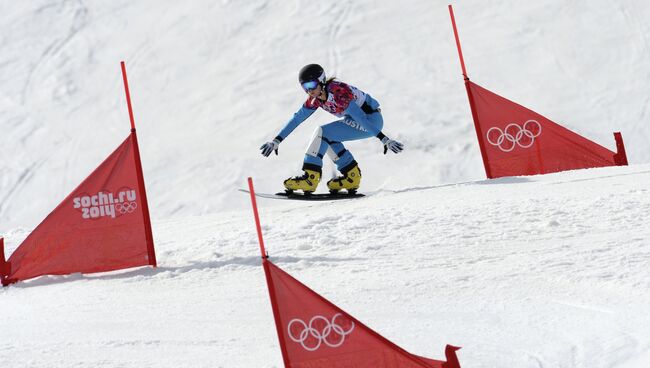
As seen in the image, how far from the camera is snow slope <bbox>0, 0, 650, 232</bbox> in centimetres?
1220

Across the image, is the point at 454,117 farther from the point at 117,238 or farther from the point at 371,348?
the point at 371,348

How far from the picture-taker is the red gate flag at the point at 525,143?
9.38 metres

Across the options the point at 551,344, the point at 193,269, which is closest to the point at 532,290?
the point at 551,344

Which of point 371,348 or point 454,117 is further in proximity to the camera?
point 454,117

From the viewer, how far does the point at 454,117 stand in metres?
12.7

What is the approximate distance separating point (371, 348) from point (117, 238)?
347 centimetres

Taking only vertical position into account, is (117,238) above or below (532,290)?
above

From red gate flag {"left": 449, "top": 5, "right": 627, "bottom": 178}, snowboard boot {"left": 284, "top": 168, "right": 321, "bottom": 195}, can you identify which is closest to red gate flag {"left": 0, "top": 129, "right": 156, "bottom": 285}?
snowboard boot {"left": 284, "top": 168, "right": 321, "bottom": 195}

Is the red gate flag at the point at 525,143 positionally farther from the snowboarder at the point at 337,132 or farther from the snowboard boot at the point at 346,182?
the snowboard boot at the point at 346,182

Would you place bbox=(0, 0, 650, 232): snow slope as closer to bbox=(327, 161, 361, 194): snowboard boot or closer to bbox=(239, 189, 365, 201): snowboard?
bbox=(327, 161, 361, 194): snowboard boot

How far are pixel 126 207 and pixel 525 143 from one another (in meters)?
3.97

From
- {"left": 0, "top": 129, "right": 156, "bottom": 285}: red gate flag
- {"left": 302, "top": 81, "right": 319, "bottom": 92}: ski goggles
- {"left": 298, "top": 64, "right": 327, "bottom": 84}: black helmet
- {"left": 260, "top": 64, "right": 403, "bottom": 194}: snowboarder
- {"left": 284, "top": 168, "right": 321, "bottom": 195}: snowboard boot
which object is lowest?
{"left": 0, "top": 129, "right": 156, "bottom": 285}: red gate flag

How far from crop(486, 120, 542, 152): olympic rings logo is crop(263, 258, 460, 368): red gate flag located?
17.2ft

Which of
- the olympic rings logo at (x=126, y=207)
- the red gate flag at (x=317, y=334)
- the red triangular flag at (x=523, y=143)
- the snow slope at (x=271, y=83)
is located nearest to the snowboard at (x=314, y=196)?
the red triangular flag at (x=523, y=143)
